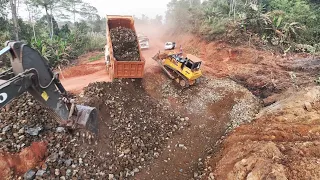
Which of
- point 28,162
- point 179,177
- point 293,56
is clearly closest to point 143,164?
point 179,177

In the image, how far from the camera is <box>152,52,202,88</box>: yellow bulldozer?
10.8 metres

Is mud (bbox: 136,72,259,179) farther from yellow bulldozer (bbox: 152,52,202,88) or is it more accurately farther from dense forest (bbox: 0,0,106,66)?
dense forest (bbox: 0,0,106,66)

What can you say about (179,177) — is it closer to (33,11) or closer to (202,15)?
(202,15)

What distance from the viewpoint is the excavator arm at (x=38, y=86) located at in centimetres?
408

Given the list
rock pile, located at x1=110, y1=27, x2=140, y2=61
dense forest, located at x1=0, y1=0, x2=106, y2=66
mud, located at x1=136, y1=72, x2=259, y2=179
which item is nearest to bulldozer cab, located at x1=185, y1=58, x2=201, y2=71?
mud, located at x1=136, y1=72, x2=259, y2=179

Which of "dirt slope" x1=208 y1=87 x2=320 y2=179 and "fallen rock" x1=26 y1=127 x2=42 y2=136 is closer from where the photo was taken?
"dirt slope" x1=208 y1=87 x2=320 y2=179

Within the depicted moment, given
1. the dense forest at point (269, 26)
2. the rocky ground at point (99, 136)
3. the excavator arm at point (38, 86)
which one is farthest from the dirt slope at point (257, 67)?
the excavator arm at point (38, 86)

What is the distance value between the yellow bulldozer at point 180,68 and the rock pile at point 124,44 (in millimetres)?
1795

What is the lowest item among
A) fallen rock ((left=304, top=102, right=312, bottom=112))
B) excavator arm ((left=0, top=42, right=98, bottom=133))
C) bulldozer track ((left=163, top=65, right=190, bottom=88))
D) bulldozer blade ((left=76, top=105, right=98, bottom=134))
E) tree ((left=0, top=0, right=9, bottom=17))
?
fallen rock ((left=304, top=102, right=312, bottom=112))

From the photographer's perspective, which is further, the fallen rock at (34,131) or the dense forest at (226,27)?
the dense forest at (226,27)

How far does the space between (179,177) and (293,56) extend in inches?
427

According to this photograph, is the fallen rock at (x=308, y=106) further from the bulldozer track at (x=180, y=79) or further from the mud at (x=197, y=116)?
the bulldozer track at (x=180, y=79)

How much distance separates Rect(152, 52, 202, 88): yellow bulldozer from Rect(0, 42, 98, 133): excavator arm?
20.2 feet

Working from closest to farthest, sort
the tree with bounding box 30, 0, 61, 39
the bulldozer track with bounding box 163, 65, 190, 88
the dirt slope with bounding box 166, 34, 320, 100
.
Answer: the bulldozer track with bounding box 163, 65, 190, 88 → the dirt slope with bounding box 166, 34, 320, 100 → the tree with bounding box 30, 0, 61, 39
